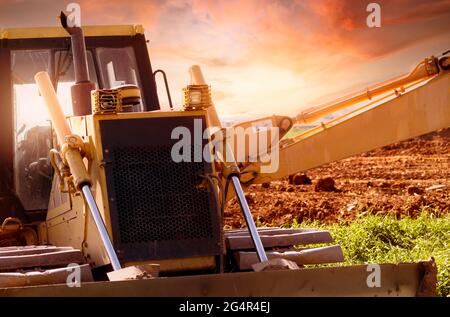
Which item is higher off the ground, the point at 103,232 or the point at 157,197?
the point at 157,197

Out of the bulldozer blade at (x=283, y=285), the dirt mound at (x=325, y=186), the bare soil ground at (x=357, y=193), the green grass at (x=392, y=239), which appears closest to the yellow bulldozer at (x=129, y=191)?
the bulldozer blade at (x=283, y=285)

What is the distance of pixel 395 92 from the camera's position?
29.2 ft

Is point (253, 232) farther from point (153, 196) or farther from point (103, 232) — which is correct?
point (103, 232)

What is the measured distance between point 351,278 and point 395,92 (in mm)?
4025

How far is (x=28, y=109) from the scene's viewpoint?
754 centimetres

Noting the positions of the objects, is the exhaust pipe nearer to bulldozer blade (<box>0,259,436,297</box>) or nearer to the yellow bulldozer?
the yellow bulldozer

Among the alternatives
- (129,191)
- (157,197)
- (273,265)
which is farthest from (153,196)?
(273,265)

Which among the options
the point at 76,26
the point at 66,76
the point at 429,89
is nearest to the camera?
the point at 76,26

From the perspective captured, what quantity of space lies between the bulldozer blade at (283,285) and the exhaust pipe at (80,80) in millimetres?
1885

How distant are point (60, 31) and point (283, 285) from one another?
3.48 metres

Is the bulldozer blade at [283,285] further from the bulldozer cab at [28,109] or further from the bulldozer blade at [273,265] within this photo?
the bulldozer cab at [28,109]

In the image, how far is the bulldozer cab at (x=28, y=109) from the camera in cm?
750
